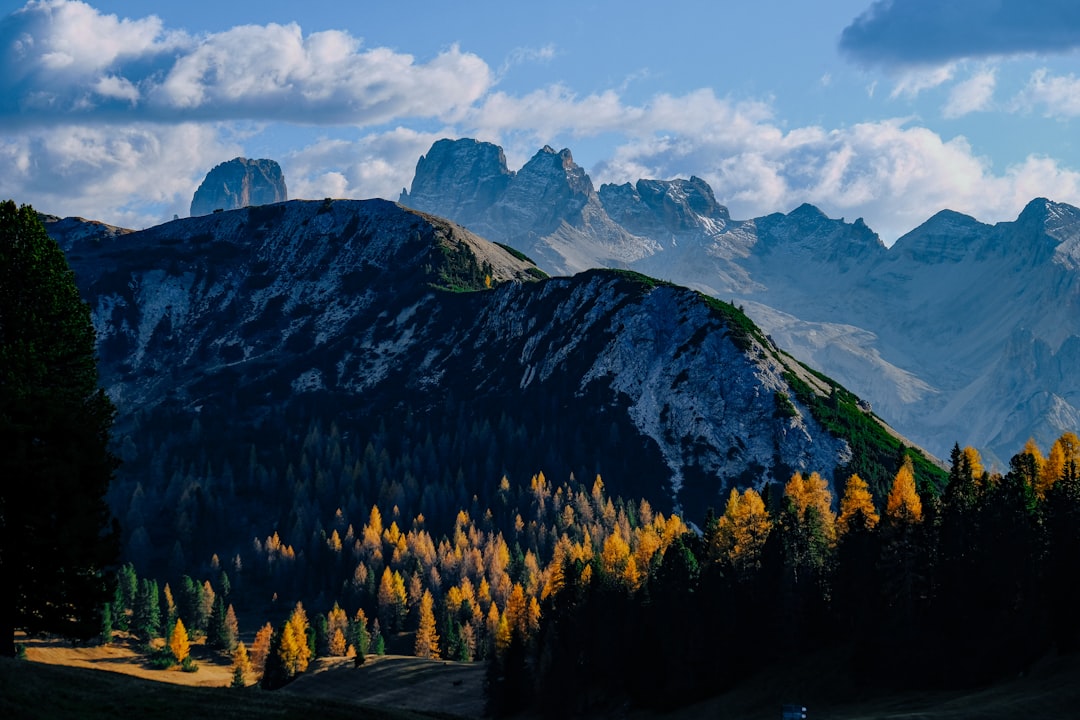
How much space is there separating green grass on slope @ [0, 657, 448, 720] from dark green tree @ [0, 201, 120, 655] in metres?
3.98

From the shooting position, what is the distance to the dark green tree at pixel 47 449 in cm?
5462

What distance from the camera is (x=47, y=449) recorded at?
5553cm

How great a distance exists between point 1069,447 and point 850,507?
73.6ft

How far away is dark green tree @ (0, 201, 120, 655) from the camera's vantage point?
5462 cm

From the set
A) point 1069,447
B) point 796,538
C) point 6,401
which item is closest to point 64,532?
point 6,401

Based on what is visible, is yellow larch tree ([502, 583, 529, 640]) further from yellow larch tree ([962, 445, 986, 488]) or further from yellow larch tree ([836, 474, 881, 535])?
yellow larch tree ([962, 445, 986, 488])

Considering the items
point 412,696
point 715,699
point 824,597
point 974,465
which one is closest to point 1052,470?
point 824,597

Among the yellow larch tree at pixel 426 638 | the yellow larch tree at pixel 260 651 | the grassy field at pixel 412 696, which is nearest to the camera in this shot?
the grassy field at pixel 412 696

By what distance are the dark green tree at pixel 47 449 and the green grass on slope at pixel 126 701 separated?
398cm

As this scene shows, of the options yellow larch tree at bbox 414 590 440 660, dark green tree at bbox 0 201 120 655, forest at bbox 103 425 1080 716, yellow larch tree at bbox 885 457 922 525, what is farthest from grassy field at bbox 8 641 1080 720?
yellow larch tree at bbox 414 590 440 660

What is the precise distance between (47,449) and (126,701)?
44.6ft

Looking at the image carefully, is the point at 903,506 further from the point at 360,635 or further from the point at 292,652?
the point at 360,635

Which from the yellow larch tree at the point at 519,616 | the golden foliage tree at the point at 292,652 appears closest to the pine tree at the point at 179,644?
the golden foliage tree at the point at 292,652

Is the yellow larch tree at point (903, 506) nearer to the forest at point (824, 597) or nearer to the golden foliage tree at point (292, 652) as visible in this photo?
the forest at point (824, 597)
